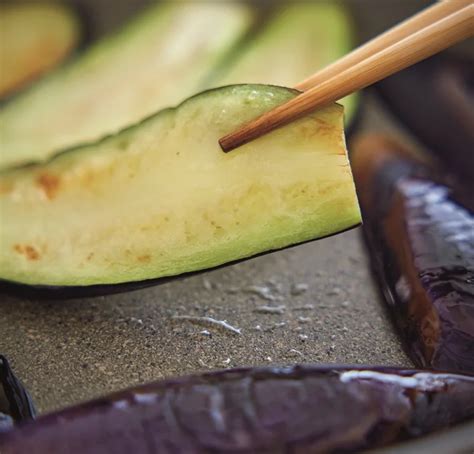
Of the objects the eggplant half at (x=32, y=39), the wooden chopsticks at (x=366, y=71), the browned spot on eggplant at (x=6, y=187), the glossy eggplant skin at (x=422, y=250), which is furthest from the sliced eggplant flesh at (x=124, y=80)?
the wooden chopsticks at (x=366, y=71)

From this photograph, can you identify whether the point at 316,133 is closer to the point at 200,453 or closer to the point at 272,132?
the point at 272,132

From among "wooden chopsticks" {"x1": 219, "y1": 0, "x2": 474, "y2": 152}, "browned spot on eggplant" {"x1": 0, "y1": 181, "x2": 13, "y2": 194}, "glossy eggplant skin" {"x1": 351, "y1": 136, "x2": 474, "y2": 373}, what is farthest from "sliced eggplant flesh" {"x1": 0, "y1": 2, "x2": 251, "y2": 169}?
"wooden chopsticks" {"x1": 219, "y1": 0, "x2": 474, "y2": 152}

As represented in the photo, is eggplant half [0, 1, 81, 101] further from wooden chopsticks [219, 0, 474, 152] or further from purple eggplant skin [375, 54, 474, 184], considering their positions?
wooden chopsticks [219, 0, 474, 152]

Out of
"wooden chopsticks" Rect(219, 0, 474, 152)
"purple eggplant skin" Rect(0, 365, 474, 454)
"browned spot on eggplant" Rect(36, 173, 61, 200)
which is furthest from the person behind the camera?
"browned spot on eggplant" Rect(36, 173, 61, 200)

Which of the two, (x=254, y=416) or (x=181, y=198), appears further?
(x=181, y=198)

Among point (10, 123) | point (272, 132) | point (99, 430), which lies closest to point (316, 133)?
point (272, 132)

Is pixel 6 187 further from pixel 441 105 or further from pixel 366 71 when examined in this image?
pixel 441 105

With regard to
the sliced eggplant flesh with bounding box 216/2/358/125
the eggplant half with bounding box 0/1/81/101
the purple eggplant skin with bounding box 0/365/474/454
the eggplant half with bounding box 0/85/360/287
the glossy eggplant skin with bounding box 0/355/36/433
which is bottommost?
the purple eggplant skin with bounding box 0/365/474/454

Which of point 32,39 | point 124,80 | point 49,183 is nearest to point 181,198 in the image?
point 49,183
